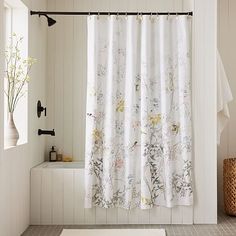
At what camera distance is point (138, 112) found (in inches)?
160

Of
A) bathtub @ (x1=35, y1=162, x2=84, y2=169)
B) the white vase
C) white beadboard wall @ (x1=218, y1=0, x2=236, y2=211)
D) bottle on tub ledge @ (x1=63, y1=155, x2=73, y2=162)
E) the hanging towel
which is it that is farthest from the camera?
white beadboard wall @ (x1=218, y1=0, x2=236, y2=211)

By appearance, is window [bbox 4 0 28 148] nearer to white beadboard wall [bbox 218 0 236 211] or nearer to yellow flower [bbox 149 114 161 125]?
yellow flower [bbox 149 114 161 125]

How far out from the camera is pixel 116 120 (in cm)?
407

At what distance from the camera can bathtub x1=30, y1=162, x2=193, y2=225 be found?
4090 millimetres

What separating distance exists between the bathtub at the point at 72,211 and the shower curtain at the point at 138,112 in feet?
0.29

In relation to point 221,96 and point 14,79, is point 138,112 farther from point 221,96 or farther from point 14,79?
point 14,79

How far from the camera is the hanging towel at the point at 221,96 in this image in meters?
4.15

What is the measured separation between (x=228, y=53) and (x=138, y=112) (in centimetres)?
147

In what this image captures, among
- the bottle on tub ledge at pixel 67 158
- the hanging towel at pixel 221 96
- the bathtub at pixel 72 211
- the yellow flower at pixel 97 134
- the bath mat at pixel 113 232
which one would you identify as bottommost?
the bath mat at pixel 113 232

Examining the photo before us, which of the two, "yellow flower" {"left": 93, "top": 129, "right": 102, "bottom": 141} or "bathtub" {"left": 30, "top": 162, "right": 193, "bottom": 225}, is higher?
"yellow flower" {"left": 93, "top": 129, "right": 102, "bottom": 141}

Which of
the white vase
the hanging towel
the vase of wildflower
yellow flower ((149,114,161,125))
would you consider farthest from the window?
the hanging towel

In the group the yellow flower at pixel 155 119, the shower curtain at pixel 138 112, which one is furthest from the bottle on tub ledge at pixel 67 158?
the yellow flower at pixel 155 119

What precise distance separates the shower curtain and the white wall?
0.53m

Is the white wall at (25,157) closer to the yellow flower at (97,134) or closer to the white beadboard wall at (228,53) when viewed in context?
the yellow flower at (97,134)
